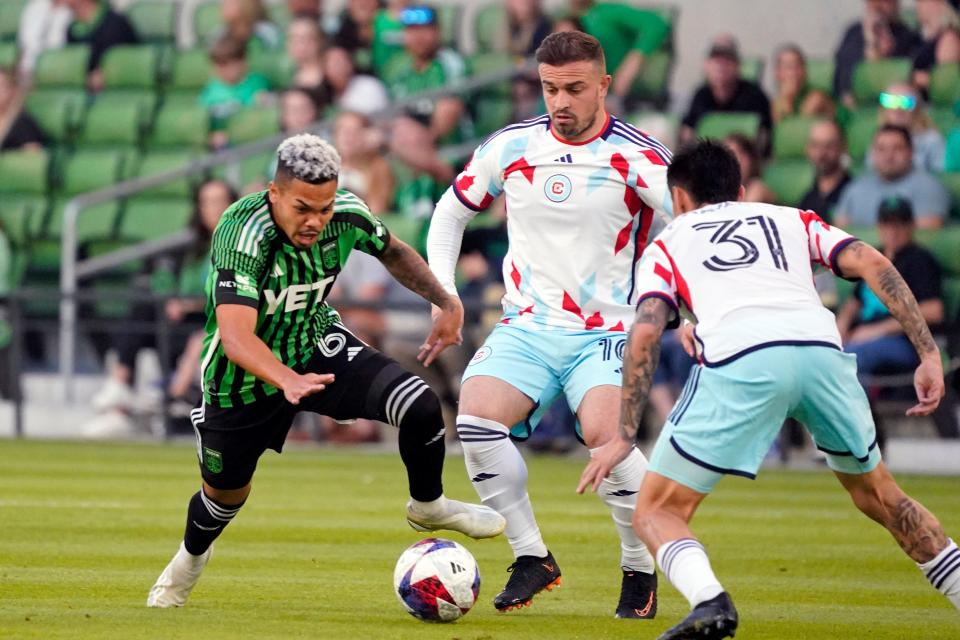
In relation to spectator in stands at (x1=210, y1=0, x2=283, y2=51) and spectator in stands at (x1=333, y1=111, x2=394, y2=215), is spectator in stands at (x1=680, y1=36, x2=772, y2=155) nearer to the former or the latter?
spectator in stands at (x1=333, y1=111, x2=394, y2=215)

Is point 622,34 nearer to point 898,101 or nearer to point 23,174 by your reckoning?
point 898,101

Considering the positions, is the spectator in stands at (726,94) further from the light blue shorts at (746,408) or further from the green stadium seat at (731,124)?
the light blue shorts at (746,408)

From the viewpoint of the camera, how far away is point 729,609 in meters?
5.97

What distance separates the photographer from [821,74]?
18.7 meters

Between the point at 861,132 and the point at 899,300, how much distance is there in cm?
1143

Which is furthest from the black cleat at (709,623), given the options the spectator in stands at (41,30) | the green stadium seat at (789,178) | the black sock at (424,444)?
the spectator in stands at (41,30)

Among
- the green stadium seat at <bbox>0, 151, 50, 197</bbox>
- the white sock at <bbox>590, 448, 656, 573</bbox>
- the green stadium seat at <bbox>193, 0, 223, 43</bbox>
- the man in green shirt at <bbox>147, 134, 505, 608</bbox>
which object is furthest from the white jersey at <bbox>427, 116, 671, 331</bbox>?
the green stadium seat at <bbox>193, 0, 223, 43</bbox>

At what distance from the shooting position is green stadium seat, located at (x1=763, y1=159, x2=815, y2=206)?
17.1m

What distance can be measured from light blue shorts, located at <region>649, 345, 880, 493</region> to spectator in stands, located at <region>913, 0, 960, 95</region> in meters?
11.1

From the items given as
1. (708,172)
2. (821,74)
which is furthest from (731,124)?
(708,172)

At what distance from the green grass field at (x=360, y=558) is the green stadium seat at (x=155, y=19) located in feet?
26.6

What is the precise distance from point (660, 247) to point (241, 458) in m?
2.14

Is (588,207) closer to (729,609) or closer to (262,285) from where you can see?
(262,285)

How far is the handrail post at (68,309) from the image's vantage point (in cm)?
1842
